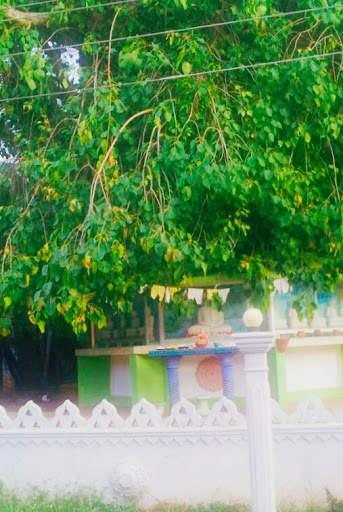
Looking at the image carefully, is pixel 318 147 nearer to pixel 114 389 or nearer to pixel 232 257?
pixel 232 257

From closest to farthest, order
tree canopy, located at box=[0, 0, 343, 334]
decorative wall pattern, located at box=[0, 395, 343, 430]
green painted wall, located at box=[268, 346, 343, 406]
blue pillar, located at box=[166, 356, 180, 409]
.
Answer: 1. decorative wall pattern, located at box=[0, 395, 343, 430]
2. tree canopy, located at box=[0, 0, 343, 334]
3. blue pillar, located at box=[166, 356, 180, 409]
4. green painted wall, located at box=[268, 346, 343, 406]

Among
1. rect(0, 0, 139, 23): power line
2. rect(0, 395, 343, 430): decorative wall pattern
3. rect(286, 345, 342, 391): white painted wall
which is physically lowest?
rect(0, 395, 343, 430): decorative wall pattern

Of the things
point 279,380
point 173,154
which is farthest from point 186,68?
point 279,380

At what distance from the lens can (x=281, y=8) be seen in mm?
9984

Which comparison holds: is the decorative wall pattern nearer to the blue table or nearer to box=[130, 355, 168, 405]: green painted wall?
the blue table

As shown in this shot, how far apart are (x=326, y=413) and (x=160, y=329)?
4.97 meters

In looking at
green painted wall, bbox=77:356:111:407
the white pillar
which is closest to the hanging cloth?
green painted wall, bbox=77:356:111:407

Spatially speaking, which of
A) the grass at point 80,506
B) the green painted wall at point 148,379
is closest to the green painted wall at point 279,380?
the green painted wall at point 148,379

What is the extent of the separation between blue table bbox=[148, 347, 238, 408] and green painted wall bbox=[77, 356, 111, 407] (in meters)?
1.77

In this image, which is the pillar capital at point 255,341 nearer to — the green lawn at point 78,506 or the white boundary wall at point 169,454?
the white boundary wall at point 169,454

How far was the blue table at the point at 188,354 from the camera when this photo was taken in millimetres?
10375

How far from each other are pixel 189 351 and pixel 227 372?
567mm

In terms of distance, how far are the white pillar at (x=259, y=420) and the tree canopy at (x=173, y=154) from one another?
10.2 feet

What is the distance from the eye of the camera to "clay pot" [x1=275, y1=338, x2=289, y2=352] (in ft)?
36.3
